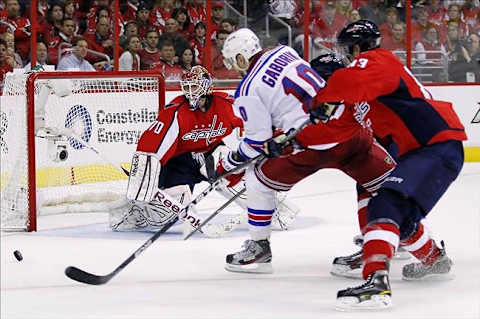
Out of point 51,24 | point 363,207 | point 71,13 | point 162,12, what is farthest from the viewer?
point 162,12

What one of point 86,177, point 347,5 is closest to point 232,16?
point 347,5

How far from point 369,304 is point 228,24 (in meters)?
5.03

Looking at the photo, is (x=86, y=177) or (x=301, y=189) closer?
(x=86, y=177)

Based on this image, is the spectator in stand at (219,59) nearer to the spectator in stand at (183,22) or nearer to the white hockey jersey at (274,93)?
the spectator in stand at (183,22)

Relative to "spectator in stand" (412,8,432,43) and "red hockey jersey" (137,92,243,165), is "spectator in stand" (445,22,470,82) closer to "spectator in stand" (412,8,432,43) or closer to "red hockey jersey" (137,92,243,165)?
"spectator in stand" (412,8,432,43)

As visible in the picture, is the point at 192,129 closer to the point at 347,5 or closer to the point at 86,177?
the point at 86,177

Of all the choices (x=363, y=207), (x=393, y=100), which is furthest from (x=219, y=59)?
(x=393, y=100)

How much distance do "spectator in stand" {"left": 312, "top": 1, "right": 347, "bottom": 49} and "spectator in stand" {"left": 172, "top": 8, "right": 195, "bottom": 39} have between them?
963mm

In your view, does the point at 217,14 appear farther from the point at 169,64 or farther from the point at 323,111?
the point at 323,111

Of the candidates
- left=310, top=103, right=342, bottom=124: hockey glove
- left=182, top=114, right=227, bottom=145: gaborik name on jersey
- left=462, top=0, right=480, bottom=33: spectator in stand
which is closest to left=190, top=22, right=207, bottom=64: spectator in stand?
left=462, top=0, right=480, bottom=33: spectator in stand

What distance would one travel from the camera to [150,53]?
8.10 metres

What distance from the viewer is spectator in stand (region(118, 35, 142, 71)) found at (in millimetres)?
8031

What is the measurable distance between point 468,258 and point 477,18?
4699 millimetres

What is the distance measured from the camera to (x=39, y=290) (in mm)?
3945
